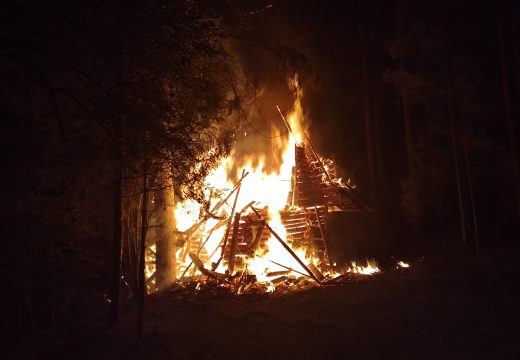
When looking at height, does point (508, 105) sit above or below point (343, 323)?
above

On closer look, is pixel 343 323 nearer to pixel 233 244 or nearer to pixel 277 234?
pixel 277 234

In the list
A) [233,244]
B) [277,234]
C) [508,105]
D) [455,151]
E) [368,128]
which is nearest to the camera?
[277,234]

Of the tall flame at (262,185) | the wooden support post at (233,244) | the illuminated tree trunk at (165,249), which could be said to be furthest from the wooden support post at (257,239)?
the illuminated tree trunk at (165,249)

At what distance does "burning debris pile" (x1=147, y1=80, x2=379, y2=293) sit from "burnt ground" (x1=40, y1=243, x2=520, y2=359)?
3.47ft

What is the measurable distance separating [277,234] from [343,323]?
17.0ft

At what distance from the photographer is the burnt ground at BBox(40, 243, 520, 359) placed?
22.5ft

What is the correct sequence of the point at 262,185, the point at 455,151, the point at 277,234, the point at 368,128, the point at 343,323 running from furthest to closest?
the point at 262,185 → the point at 368,128 → the point at 455,151 → the point at 277,234 → the point at 343,323

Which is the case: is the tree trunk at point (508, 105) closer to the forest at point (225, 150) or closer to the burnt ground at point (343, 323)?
the forest at point (225, 150)

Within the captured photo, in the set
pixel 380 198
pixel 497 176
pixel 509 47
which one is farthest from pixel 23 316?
pixel 509 47

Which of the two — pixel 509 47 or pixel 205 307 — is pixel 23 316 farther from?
pixel 509 47

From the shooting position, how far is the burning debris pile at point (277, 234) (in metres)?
12.1

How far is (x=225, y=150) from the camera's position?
891cm

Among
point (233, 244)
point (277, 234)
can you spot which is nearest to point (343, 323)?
point (277, 234)

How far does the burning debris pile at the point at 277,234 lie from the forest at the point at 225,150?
1.02m
